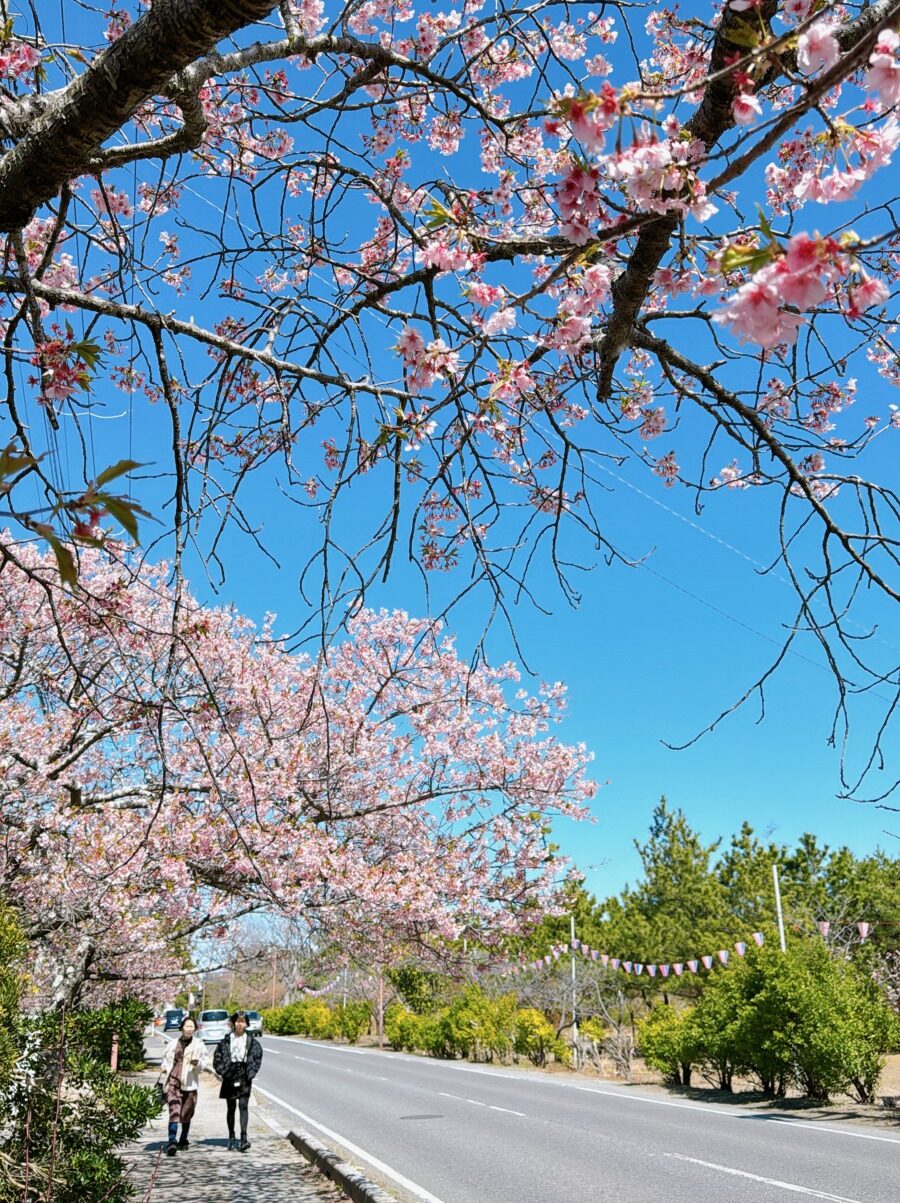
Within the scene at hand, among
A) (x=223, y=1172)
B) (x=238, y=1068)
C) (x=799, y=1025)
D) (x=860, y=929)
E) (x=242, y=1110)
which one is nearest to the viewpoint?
(x=223, y=1172)

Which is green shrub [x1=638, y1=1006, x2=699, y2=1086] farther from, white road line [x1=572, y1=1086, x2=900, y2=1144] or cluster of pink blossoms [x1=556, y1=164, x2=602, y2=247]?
cluster of pink blossoms [x1=556, y1=164, x2=602, y2=247]

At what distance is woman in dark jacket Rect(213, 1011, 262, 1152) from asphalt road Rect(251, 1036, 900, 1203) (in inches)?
43.9

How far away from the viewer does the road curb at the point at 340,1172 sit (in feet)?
21.1

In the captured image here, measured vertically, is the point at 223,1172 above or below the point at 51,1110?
below

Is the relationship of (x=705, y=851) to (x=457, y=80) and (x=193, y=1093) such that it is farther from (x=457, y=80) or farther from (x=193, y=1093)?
(x=457, y=80)

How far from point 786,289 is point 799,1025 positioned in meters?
15.0

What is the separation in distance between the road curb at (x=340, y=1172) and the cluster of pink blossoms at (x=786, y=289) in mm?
6802

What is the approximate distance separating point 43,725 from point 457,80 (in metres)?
7.93

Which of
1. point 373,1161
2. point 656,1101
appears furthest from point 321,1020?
point 373,1161

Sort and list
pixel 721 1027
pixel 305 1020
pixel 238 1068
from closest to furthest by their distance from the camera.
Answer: pixel 238 1068 < pixel 721 1027 < pixel 305 1020

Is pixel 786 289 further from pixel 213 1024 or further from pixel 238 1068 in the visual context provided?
pixel 213 1024

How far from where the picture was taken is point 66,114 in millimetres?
2045

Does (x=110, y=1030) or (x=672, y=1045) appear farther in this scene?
(x=672, y=1045)

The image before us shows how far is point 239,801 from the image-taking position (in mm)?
6285
